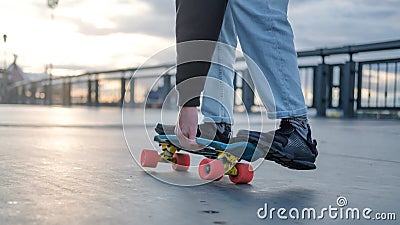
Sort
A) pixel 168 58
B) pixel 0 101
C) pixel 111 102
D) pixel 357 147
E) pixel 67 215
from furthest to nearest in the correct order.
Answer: pixel 0 101, pixel 111 102, pixel 357 147, pixel 168 58, pixel 67 215

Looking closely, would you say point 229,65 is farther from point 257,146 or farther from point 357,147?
point 357,147

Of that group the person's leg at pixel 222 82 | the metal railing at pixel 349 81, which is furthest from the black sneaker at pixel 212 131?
the metal railing at pixel 349 81

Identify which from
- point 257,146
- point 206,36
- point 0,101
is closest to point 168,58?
point 206,36

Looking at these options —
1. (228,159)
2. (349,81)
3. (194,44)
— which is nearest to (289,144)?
(228,159)

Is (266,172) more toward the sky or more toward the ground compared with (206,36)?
more toward the ground

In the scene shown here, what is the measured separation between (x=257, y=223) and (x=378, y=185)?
1.67 ft

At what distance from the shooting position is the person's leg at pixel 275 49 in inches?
46.5

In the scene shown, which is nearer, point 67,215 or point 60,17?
point 67,215

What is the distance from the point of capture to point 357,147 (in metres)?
2.16

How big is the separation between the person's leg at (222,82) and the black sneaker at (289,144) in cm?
22

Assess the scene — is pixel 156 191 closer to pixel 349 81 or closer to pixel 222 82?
pixel 222 82

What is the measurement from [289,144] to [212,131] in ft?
0.80

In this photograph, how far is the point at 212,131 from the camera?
50.8 inches

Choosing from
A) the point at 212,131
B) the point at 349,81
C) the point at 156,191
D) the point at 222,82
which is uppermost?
the point at 349,81
